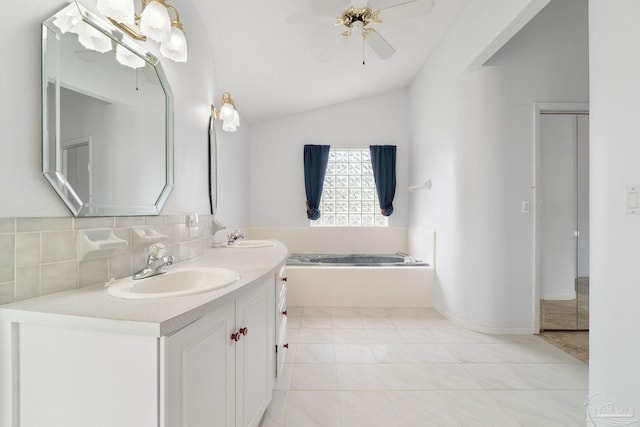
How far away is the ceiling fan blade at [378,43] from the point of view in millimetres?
2028

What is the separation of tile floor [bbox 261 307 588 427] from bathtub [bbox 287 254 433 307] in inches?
20.0

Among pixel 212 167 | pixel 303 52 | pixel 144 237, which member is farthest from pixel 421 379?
Result: pixel 303 52

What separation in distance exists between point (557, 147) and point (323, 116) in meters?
2.91

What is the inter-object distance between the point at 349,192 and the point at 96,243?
3658 millimetres

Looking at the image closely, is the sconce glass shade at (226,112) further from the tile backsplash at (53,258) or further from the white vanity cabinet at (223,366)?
the white vanity cabinet at (223,366)

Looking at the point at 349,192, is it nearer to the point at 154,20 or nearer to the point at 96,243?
the point at 154,20

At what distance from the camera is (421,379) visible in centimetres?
186

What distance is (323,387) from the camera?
5.78 feet

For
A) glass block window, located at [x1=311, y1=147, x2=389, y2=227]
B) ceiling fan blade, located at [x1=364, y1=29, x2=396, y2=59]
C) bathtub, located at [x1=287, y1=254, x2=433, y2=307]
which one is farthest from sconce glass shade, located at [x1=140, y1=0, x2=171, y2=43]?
glass block window, located at [x1=311, y1=147, x2=389, y2=227]

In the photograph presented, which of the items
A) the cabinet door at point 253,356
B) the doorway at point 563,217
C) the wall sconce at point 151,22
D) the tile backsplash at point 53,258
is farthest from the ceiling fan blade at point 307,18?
the doorway at point 563,217

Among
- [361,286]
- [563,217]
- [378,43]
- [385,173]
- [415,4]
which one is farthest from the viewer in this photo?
[385,173]

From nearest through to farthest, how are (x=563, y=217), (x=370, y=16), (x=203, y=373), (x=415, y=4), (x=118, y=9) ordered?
1. (x=203, y=373)
2. (x=118, y=9)
3. (x=415, y=4)
4. (x=370, y=16)
5. (x=563, y=217)
